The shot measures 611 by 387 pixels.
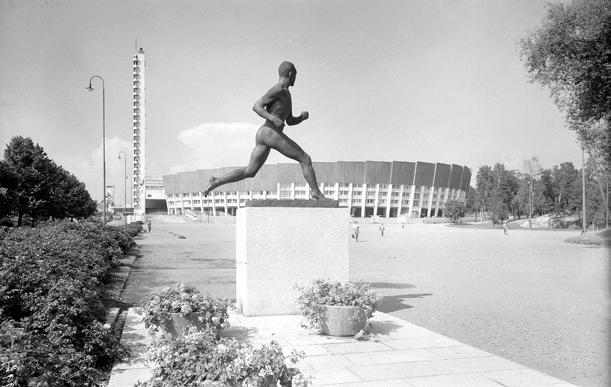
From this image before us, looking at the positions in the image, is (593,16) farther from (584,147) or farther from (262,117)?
(262,117)

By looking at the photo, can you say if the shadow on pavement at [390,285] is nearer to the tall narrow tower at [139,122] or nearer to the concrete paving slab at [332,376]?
the concrete paving slab at [332,376]

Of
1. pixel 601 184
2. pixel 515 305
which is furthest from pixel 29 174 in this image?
pixel 601 184

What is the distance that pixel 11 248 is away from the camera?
31.0 ft

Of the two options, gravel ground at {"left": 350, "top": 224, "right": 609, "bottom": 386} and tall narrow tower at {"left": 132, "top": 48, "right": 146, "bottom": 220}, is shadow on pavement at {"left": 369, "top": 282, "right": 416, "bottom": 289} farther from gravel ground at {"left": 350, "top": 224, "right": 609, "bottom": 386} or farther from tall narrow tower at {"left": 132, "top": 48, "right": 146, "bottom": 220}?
tall narrow tower at {"left": 132, "top": 48, "right": 146, "bottom": 220}

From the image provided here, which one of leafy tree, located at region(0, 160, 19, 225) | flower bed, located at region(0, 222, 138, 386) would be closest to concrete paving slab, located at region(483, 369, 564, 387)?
flower bed, located at region(0, 222, 138, 386)

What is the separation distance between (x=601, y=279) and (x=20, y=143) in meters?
43.0

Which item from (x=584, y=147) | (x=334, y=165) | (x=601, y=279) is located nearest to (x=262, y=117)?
(x=601, y=279)

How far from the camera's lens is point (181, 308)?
6.82m

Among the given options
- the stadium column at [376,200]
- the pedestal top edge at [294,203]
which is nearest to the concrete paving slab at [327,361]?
the pedestal top edge at [294,203]

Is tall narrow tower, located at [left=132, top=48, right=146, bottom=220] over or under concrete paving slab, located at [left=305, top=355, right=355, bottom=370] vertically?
over

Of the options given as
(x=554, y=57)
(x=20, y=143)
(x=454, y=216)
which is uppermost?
(x=554, y=57)

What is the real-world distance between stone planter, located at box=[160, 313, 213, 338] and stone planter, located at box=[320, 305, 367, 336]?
1.67 metres

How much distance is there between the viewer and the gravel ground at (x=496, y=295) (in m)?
7.05

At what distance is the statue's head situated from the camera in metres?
9.15
